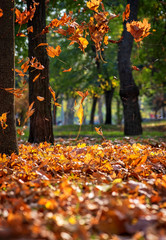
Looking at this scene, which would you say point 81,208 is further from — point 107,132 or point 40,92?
point 107,132

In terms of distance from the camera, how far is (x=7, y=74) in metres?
3.86

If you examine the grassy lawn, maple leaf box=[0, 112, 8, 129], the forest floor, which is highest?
maple leaf box=[0, 112, 8, 129]

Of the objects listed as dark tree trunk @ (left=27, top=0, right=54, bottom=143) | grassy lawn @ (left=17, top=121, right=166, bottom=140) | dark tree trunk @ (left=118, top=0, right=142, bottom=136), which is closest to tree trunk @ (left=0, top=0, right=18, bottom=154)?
dark tree trunk @ (left=27, top=0, right=54, bottom=143)

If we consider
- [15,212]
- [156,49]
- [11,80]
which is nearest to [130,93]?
[156,49]

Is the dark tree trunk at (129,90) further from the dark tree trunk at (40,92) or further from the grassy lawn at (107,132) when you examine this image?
the dark tree trunk at (40,92)

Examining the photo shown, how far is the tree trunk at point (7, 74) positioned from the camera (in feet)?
12.6

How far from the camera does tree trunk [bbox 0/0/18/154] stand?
3830 mm

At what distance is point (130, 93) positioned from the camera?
10.3 metres

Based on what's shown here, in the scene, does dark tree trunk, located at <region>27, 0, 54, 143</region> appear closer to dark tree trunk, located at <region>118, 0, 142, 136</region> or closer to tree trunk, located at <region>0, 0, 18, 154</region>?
tree trunk, located at <region>0, 0, 18, 154</region>

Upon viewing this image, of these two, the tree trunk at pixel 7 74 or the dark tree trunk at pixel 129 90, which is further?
the dark tree trunk at pixel 129 90

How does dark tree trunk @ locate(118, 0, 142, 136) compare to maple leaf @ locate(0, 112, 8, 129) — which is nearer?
maple leaf @ locate(0, 112, 8, 129)

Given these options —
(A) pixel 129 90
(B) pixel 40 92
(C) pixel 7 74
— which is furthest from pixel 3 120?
(A) pixel 129 90

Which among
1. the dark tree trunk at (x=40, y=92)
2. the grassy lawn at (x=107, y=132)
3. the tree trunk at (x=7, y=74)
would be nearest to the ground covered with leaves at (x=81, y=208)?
the tree trunk at (x=7, y=74)

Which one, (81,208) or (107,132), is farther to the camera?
(107,132)
